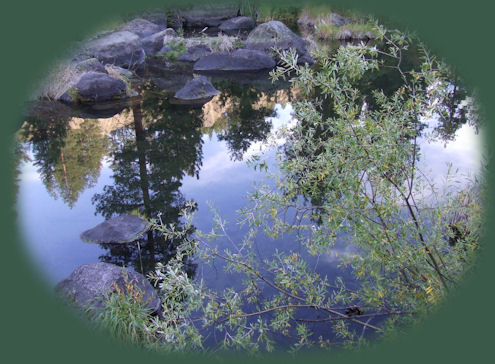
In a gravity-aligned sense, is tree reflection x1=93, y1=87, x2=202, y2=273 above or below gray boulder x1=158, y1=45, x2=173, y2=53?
below

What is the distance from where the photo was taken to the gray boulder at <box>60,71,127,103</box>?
16.0m

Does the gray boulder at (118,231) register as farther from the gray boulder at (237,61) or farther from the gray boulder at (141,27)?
the gray boulder at (141,27)

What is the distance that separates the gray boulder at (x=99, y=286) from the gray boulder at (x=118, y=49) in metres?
16.4

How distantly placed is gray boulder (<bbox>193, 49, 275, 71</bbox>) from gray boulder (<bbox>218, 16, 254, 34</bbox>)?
365 inches

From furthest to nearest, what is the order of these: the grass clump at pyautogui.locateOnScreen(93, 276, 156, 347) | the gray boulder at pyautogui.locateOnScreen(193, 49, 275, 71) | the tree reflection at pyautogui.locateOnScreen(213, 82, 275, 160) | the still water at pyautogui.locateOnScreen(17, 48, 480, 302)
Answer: the gray boulder at pyautogui.locateOnScreen(193, 49, 275, 71) < the tree reflection at pyautogui.locateOnScreen(213, 82, 275, 160) < the still water at pyautogui.locateOnScreen(17, 48, 480, 302) < the grass clump at pyautogui.locateOnScreen(93, 276, 156, 347)

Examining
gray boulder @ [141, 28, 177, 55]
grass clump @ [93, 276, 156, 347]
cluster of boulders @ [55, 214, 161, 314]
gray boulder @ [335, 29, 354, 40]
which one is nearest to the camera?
grass clump @ [93, 276, 156, 347]

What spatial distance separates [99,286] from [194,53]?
19.4m

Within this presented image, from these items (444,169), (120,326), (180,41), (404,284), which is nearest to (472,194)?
(404,284)

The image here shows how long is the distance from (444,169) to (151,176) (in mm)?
6732

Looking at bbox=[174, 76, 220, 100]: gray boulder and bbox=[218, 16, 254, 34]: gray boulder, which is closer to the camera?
bbox=[174, 76, 220, 100]: gray boulder

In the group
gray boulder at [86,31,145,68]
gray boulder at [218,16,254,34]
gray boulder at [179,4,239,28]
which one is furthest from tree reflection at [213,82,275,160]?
gray boulder at [179,4,239,28]

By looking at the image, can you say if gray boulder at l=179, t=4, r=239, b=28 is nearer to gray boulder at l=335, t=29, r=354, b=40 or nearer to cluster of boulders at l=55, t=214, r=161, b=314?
gray boulder at l=335, t=29, r=354, b=40

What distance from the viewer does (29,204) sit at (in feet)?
31.2

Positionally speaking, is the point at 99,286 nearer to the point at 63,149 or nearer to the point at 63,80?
the point at 63,149
